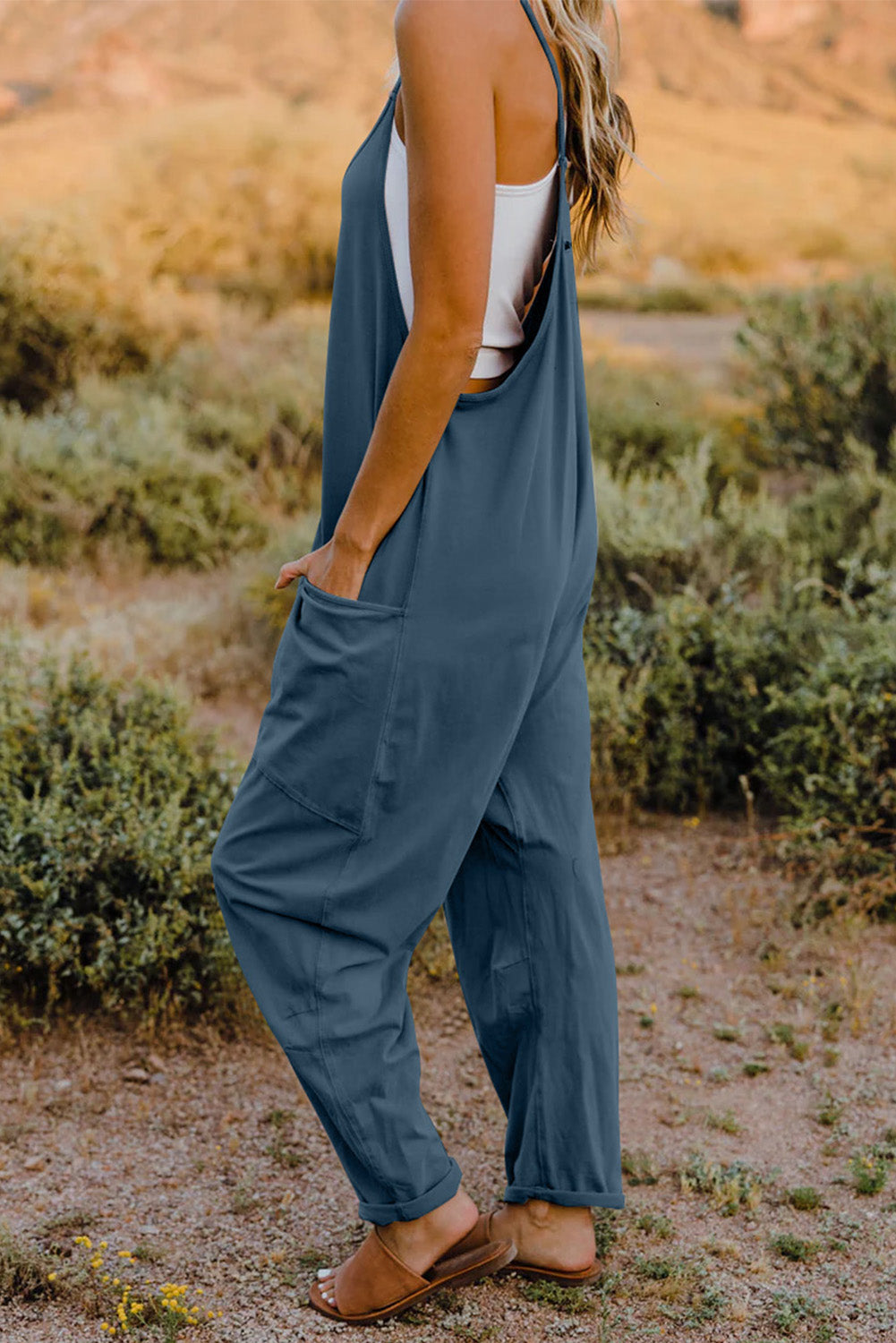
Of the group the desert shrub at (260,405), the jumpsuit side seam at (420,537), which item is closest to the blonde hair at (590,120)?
the jumpsuit side seam at (420,537)

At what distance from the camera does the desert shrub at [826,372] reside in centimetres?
597

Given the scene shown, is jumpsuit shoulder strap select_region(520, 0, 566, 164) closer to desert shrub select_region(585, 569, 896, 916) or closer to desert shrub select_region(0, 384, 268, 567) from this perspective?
desert shrub select_region(585, 569, 896, 916)

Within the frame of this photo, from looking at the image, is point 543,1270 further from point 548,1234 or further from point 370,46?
point 370,46

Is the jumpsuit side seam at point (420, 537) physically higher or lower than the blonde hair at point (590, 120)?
lower

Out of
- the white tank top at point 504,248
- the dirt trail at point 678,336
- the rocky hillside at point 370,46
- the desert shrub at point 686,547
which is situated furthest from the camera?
the rocky hillside at point 370,46

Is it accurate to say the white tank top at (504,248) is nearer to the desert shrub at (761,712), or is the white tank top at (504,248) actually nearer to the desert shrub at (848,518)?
the desert shrub at (761,712)

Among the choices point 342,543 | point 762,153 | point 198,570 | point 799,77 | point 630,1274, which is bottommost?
point 630,1274

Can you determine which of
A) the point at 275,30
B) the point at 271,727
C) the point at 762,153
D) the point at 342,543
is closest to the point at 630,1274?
the point at 271,727

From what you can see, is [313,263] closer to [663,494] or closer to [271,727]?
[663,494]

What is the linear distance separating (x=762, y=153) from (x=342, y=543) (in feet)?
127

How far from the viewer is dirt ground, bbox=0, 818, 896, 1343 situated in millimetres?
1925

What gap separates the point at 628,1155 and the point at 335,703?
1.30 m

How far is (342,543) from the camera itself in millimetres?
1573

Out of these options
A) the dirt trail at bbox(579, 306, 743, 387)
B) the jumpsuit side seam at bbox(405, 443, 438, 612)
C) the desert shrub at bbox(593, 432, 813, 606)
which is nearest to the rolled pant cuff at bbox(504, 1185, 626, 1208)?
the jumpsuit side seam at bbox(405, 443, 438, 612)
